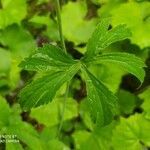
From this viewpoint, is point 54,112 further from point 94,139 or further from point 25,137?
point 25,137

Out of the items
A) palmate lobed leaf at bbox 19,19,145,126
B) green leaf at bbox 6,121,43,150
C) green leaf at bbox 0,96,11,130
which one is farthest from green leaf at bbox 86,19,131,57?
green leaf at bbox 0,96,11,130

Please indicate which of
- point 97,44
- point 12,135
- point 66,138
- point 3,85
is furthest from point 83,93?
point 97,44

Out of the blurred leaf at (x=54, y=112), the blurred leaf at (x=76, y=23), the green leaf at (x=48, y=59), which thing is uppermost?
the blurred leaf at (x=76, y=23)

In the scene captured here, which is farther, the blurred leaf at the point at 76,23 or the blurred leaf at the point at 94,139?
the blurred leaf at the point at 76,23

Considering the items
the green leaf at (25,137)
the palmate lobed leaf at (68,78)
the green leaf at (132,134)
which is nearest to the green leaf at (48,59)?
the palmate lobed leaf at (68,78)

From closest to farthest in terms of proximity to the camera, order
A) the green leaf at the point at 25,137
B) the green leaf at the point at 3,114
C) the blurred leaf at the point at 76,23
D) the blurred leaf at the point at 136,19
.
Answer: the green leaf at the point at 25,137 < the green leaf at the point at 3,114 < the blurred leaf at the point at 136,19 < the blurred leaf at the point at 76,23

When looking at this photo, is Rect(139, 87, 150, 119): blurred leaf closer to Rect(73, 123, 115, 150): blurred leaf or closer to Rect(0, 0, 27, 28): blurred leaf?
Rect(73, 123, 115, 150): blurred leaf

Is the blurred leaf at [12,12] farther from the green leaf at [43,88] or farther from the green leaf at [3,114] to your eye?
the green leaf at [43,88]
